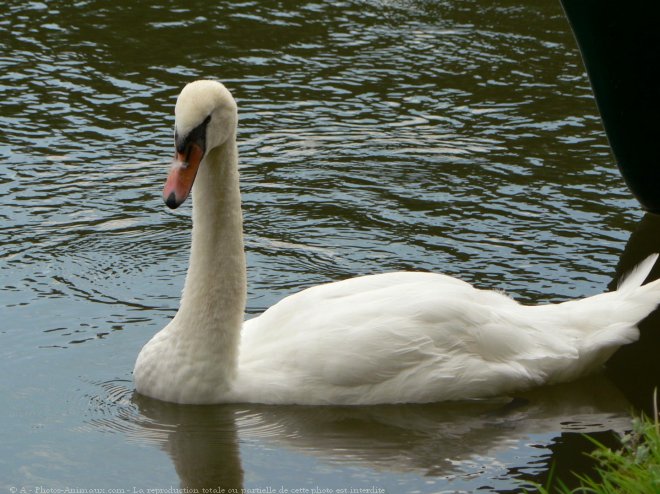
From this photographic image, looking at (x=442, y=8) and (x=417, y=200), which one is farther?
(x=442, y=8)

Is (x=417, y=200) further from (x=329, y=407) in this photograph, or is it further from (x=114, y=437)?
(x=114, y=437)

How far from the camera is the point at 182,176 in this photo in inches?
261

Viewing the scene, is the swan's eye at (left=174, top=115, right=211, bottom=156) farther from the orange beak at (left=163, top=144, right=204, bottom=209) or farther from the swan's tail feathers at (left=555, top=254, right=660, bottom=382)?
the swan's tail feathers at (left=555, top=254, right=660, bottom=382)

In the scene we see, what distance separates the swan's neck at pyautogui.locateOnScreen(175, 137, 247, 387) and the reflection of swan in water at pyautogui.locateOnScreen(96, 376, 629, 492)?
0.33 m

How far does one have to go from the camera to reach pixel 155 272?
8758 mm

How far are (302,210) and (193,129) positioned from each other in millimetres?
3069

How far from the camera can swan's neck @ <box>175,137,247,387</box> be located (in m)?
7.05

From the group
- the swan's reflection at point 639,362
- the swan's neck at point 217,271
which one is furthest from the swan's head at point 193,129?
the swan's reflection at point 639,362

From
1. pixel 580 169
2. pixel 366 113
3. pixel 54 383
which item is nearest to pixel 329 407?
pixel 54 383

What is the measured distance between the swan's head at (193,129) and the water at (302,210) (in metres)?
1.24

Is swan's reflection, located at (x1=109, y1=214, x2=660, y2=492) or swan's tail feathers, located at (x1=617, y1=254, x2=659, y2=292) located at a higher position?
swan's tail feathers, located at (x1=617, y1=254, x2=659, y2=292)

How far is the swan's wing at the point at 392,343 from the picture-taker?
6.95 meters

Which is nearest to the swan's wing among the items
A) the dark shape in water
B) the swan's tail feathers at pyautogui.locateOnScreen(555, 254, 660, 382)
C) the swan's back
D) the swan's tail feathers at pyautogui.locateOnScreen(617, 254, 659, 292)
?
the swan's back

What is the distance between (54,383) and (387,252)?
102 inches
